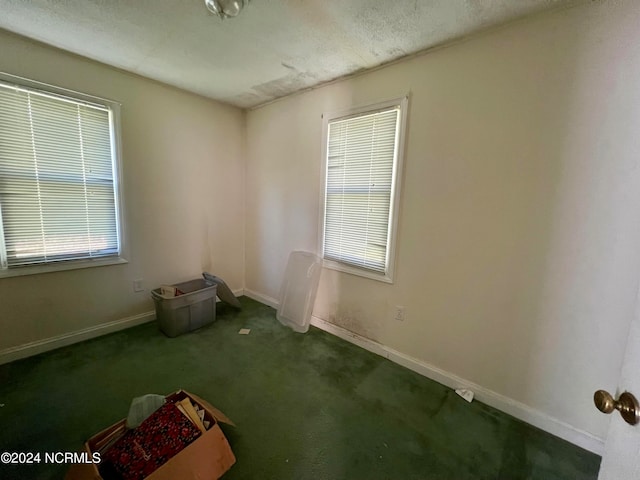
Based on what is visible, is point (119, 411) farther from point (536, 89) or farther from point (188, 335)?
point (536, 89)

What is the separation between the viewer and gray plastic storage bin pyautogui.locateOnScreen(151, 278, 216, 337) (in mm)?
2500

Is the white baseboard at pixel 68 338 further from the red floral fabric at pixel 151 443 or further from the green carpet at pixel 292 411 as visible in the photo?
the red floral fabric at pixel 151 443

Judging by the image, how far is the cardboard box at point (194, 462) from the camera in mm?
1124

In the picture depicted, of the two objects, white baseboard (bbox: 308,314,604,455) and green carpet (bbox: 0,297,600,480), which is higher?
white baseboard (bbox: 308,314,604,455)

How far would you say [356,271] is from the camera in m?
2.50

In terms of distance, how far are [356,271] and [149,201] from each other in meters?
2.19

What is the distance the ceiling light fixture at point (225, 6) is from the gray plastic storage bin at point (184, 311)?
2.21 meters

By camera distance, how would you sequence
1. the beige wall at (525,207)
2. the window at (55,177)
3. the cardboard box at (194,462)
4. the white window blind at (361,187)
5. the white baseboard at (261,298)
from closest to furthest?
the cardboard box at (194,462) < the beige wall at (525,207) < the window at (55,177) < the white window blind at (361,187) < the white baseboard at (261,298)

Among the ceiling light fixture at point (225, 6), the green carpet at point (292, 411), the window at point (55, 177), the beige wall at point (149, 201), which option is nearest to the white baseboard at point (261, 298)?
the beige wall at point (149, 201)

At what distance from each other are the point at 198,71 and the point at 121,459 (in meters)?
2.75

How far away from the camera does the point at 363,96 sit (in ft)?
7.60

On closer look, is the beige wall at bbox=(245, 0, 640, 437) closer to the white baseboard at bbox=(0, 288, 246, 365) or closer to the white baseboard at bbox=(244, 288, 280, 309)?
the white baseboard at bbox=(244, 288, 280, 309)

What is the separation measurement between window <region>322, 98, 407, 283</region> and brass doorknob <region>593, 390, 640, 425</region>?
1.59 metres

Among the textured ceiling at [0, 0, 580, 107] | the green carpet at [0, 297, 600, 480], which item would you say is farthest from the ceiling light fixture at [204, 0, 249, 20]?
the green carpet at [0, 297, 600, 480]
